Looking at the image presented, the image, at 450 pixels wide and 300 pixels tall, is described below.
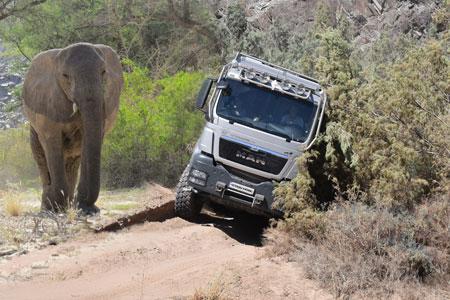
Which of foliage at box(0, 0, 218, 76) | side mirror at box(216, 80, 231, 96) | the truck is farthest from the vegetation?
foliage at box(0, 0, 218, 76)

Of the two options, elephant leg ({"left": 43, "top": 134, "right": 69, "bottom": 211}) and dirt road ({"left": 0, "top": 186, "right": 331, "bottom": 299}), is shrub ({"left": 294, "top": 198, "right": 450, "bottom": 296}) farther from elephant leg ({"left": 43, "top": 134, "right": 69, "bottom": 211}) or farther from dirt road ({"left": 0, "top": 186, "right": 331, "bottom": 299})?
elephant leg ({"left": 43, "top": 134, "right": 69, "bottom": 211})

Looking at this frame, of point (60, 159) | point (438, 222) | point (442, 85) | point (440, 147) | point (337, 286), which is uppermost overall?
point (442, 85)

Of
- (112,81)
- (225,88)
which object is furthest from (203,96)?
(112,81)

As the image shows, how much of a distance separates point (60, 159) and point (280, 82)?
383cm

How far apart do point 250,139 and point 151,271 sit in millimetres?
3387

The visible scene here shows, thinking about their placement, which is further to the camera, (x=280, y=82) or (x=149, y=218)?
(x=149, y=218)

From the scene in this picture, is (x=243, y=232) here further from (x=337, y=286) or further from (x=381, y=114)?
(x=337, y=286)

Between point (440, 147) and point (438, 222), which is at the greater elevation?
point (440, 147)

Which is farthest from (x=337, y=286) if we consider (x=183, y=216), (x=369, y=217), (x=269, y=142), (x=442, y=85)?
(x=183, y=216)

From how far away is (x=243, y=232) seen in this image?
465 inches

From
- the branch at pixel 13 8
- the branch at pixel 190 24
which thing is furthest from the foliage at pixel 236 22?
the branch at pixel 13 8

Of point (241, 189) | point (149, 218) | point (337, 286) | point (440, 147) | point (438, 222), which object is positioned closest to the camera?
point (337, 286)

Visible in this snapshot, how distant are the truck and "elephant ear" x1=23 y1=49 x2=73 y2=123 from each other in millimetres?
2216

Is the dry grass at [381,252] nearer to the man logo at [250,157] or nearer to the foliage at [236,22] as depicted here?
the man logo at [250,157]
